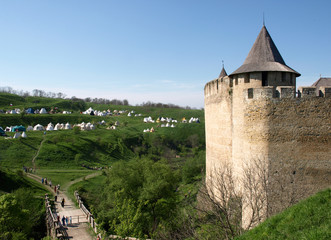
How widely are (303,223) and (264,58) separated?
9.17 meters

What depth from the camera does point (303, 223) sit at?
7496mm

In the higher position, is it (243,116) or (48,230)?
(243,116)

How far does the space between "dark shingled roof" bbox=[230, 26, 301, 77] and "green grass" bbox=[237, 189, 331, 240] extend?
6486 mm

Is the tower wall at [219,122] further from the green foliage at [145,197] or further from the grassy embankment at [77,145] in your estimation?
the grassy embankment at [77,145]

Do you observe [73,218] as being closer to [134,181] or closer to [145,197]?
[134,181]

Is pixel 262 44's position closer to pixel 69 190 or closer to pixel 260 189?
pixel 260 189

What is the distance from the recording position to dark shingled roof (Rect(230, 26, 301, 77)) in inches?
523

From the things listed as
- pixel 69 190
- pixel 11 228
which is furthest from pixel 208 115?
pixel 69 190

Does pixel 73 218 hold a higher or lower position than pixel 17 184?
lower

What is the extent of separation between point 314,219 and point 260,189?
425 cm

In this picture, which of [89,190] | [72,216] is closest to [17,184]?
[89,190]

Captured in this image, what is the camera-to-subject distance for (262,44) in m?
15.1

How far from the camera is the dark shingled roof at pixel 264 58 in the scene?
1327 cm

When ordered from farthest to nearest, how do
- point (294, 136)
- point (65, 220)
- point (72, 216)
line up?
point (72, 216) < point (65, 220) < point (294, 136)
